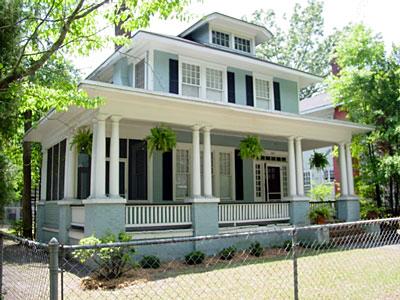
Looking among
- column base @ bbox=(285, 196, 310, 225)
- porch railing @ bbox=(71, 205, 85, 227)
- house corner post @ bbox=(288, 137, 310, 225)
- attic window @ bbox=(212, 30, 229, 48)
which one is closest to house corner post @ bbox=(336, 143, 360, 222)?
house corner post @ bbox=(288, 137, 310, 225)

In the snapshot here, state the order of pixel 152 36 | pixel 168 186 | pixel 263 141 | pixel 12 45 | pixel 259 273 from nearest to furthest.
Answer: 1. pixel 12 45
2. pixel 259 273
3. pixel 152 36
4. pixel 168 186
5. pixel 263 141

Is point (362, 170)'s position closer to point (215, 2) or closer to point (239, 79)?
point (239, 79)

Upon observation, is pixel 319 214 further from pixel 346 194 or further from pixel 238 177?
pixel 238 177

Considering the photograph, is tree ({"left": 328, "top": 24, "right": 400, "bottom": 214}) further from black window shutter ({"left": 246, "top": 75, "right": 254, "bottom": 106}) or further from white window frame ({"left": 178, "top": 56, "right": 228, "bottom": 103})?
white window frame ({"left": 178, "top": 56, "right": 228, "bottom": 103})

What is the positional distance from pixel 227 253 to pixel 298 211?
3858 mm

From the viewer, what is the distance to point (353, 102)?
16.1 m

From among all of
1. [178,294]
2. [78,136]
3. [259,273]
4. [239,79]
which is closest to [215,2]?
[178,294]

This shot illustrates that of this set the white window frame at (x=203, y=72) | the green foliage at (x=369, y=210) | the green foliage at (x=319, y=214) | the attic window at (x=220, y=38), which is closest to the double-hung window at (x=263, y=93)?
the white window frame at (x=203, y=72)

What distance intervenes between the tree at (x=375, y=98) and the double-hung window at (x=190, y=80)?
6.35 meters

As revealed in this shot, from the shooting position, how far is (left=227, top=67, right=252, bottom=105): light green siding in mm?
15039

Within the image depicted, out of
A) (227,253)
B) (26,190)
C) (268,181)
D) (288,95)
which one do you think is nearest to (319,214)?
(268,181)

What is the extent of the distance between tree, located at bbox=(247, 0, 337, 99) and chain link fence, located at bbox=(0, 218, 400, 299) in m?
29.8

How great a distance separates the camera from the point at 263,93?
626 inches

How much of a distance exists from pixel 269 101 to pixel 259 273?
30.1 feet
